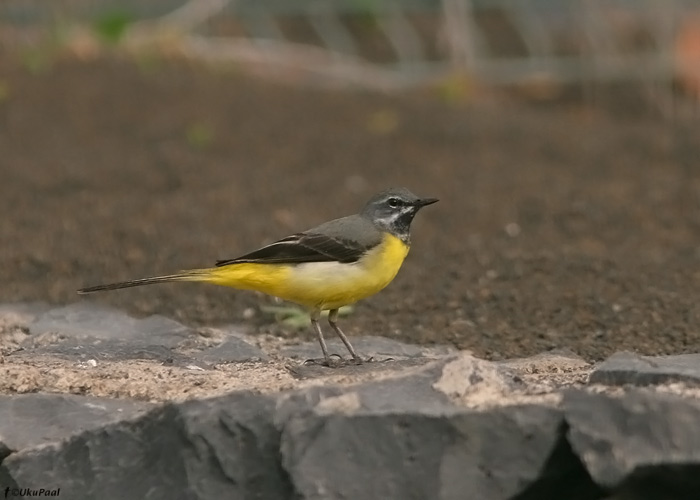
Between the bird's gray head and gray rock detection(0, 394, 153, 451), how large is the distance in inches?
75.2

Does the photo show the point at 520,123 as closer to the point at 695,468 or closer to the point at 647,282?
the point at 647,282

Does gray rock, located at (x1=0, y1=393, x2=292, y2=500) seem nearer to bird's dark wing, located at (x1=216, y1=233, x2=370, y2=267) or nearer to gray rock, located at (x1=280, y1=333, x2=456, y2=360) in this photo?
bird's dark wing, located at (x1=216, y1=233, x2=370, y2=267)

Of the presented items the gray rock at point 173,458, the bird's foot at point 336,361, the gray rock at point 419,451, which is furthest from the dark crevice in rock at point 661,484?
the bird's foot at point 336,361

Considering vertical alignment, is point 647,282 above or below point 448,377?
below

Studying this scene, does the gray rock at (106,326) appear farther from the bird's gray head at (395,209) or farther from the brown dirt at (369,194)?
the bird's gray head at (395,209)

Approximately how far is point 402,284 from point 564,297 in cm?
116

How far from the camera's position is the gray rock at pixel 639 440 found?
13.2 ft

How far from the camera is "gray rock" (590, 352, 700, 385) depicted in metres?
4.49

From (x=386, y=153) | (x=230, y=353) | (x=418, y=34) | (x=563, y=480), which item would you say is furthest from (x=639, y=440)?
(x=418, y=34)

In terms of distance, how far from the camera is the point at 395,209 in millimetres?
6395

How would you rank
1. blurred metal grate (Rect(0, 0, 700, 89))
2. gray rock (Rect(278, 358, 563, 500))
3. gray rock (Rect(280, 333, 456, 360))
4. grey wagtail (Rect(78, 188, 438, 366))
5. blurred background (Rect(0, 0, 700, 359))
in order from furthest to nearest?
blurred metal grate (Rect(0, 0, 700, 89)) → blurred background (Rect(0, 0, 700, 359)) → gray rock (Rect(280, 333, 456, 360)) → grey wagtail (Rect(78, 188, 438, 366)) → gray rock (Rect(278, 358, 563, 500))

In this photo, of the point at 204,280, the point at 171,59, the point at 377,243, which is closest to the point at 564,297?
the point at 377,243

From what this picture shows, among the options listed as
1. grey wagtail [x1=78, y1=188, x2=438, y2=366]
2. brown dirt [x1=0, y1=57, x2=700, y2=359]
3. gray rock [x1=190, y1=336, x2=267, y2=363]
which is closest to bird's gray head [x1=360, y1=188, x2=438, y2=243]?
grey wagtail [x1=78, y1=188, x2=438, y2=366]

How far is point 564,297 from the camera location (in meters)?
7.30
